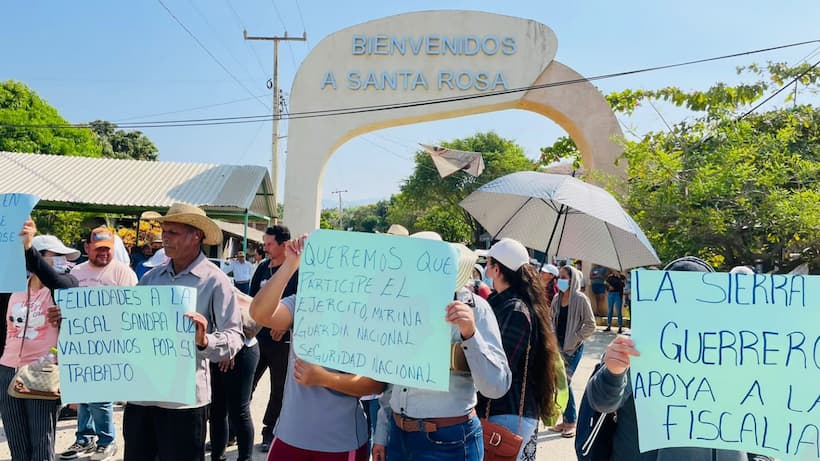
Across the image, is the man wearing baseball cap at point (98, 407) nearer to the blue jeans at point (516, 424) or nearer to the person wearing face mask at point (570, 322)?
the blue jeans at point (516, 424)

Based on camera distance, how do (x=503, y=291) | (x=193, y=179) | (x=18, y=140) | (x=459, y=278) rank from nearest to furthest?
(x=459, y=278) → (x=503, y=291) → (x=193, y=179) → (x=18, y=140)

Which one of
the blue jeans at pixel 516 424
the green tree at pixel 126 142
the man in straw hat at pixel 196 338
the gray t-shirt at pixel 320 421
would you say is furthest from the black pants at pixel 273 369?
the green tree at pixel 126 142

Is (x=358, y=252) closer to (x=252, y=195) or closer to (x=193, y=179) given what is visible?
(x=252, y=195)

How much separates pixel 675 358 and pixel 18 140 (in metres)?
36.9

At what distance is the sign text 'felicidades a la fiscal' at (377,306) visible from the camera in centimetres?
243

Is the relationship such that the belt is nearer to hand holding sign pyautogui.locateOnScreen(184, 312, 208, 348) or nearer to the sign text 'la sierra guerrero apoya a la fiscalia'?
hand holding sign pyautogui.locateOnScreen(184, 312, 208, 348)

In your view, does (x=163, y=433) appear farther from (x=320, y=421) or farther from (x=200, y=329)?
(x=320, y=421)

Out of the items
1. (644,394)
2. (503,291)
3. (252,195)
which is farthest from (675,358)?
(252,195)

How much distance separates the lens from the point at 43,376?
360 centimetres

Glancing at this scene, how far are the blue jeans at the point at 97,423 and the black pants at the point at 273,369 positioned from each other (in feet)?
4.01

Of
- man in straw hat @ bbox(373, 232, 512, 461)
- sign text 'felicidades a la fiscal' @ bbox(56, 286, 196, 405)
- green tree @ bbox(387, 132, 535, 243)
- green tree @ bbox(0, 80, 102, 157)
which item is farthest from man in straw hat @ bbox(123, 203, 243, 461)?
green tree @ bbox(387, 132, 535, 243)

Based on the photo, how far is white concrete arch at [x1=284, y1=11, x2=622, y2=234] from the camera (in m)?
15.4

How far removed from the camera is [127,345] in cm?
297

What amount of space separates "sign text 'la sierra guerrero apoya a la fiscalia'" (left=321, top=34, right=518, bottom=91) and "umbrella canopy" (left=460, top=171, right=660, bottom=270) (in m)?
9.57
